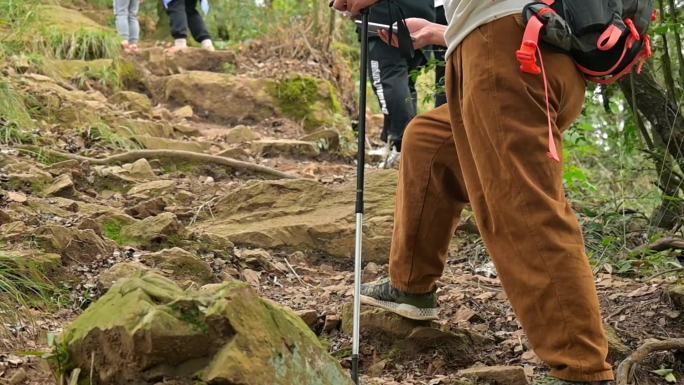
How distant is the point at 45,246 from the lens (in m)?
4.14

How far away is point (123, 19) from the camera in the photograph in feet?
35.9

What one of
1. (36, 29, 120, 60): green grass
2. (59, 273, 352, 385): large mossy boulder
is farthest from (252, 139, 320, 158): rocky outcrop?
(59, 273, 352, 385): large mossy boulder

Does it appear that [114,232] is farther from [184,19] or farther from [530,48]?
[184,19]

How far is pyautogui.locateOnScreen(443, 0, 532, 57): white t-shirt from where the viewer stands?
2639 millimetres

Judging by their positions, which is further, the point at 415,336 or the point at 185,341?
the point at 415,336

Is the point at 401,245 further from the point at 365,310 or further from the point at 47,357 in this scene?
the point at 47,357

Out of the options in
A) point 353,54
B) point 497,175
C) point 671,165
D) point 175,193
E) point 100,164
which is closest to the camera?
point 497,175

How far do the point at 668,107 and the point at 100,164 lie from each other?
12.9 feet

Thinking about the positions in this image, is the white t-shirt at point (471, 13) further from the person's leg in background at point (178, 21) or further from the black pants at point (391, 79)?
the person's leg in background at point (178, 21)

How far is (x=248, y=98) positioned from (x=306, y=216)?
4613 mm

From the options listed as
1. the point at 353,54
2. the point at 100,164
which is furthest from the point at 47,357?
the point at 353,54

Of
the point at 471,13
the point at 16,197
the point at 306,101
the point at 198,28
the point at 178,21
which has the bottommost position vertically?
the point at 306,101

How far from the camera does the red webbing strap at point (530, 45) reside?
2.52 metres

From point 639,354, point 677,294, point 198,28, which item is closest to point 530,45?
point 639,354
